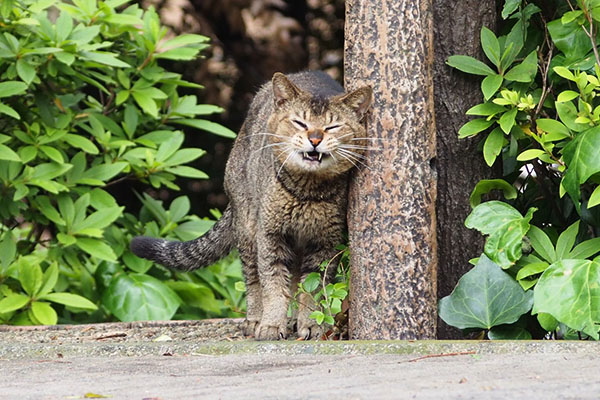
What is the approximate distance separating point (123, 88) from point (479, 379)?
147 inches

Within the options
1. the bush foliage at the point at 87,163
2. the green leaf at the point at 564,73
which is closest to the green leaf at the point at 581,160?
the green leaf at the point at 564,73

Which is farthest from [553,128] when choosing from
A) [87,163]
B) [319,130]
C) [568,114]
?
[87,163]

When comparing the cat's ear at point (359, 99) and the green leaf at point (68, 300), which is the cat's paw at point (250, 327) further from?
the cat's ear at point (359, 99)

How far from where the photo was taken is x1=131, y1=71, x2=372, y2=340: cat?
3.96m

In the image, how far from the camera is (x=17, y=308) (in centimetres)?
504

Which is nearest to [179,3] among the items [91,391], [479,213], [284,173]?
[284,173]

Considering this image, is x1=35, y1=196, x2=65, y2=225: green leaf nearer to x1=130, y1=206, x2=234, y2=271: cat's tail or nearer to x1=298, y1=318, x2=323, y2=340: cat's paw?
x1=130, y1=206, x2=234, y2=271: cat's tail

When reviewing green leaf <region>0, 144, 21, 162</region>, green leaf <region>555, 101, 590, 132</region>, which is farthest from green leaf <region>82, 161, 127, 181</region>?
green leaf <region>555, 101, 590, 132</region>

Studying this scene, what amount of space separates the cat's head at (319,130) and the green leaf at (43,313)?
1.80m

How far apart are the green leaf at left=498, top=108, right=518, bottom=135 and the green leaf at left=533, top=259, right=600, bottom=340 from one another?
0.61 meters

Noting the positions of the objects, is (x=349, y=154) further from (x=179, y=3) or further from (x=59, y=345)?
(x=179, y=3)

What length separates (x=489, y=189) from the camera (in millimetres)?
3893

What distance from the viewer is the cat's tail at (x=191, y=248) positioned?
4.91 metres

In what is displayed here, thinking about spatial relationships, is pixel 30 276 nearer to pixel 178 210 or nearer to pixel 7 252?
pixel 7 252
